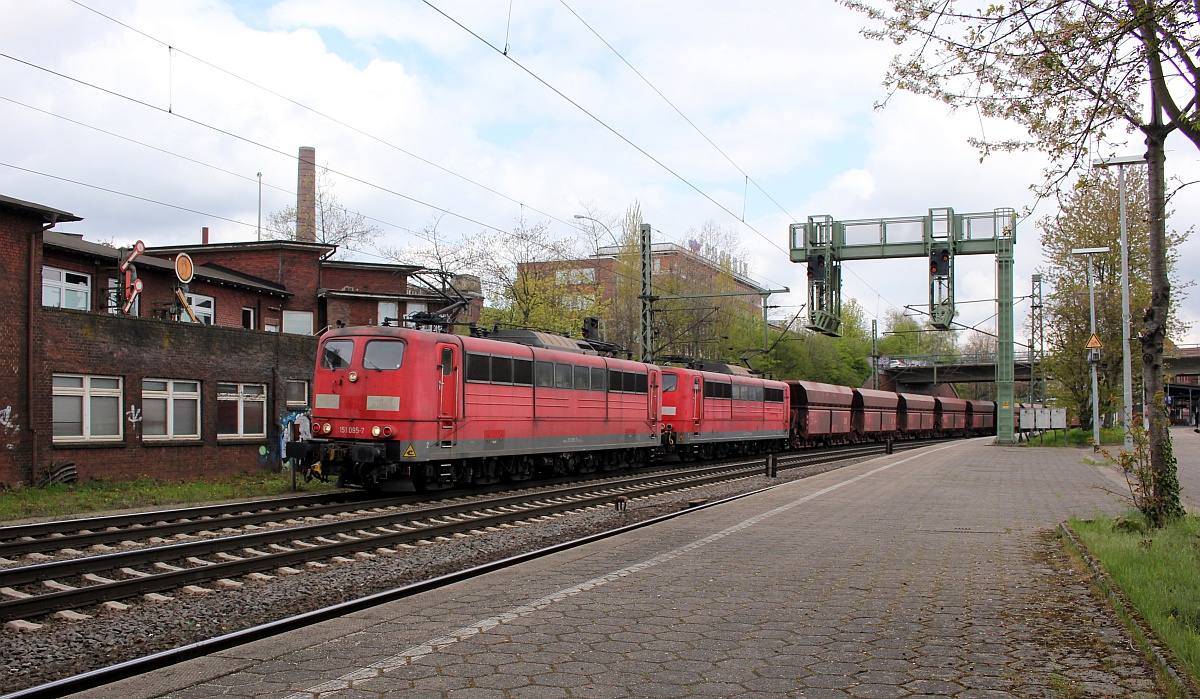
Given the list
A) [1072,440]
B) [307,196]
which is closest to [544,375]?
[1072,440]

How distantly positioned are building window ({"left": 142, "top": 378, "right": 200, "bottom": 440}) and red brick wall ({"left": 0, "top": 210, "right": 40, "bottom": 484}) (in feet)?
8.91

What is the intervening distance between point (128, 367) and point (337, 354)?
20.7ft

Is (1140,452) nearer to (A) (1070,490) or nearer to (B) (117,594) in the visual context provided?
(A) (1070,490)

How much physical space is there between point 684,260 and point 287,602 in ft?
149

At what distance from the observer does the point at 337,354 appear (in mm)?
17406

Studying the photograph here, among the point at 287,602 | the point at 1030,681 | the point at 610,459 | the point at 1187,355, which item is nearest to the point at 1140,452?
the point at 1030,681

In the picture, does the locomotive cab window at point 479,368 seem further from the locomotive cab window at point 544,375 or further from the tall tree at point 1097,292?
the tall tree at point 1097,292

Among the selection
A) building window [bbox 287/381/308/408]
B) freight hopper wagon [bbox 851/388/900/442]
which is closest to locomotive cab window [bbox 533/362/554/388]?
building window [bbox 287/381/308/408]

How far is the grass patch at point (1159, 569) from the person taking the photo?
5953 millimetres

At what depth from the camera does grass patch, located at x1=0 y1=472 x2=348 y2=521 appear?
15.1 meters

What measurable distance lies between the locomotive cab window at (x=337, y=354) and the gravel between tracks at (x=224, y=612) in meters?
6.01

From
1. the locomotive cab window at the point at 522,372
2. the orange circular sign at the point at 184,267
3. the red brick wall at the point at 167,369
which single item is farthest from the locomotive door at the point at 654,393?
the orange circular sign at the point at 184,267

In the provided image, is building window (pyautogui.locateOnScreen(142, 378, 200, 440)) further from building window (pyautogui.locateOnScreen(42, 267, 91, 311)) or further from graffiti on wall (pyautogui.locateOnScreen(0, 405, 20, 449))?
building window (pyautogui.locateOnScreen(42, 267, 91, 311))

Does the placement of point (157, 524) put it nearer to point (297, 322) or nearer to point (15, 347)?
point (15, 347)
